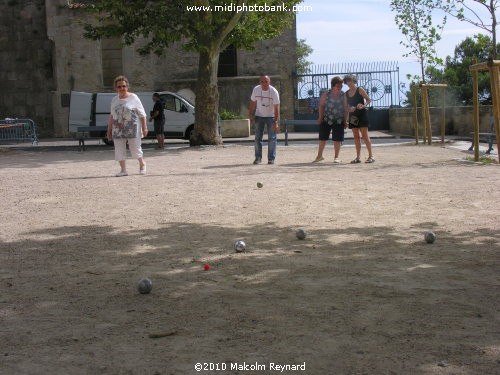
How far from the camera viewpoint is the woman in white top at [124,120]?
12.4 meters

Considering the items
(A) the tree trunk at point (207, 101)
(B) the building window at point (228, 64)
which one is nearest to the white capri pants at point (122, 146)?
(A) the tree trunk at point (207, 101)

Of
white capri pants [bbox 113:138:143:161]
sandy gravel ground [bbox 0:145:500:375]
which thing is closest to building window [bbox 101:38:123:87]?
white capri pants [bbox 113:138:143:161]

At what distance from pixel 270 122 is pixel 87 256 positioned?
8.71 m

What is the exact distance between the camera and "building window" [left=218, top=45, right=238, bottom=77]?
35062mm

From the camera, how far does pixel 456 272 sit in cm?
526

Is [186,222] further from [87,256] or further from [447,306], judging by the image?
[447,306]

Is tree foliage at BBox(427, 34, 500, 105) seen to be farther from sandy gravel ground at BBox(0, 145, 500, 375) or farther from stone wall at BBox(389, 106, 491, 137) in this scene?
sandy gravel ground at BBox(0, 145, 500, 375)

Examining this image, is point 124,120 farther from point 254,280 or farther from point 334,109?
point 254,280

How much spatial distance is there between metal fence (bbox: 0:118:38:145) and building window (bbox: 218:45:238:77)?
11.1 meters

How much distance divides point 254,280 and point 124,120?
25.7ft

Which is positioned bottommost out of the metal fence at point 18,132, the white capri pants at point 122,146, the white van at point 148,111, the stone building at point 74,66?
the white capri pants at point 122,146

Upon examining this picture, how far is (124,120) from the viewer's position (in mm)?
12477

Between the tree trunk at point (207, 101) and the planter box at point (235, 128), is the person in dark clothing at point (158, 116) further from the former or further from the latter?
the planter box at point (235, 128)

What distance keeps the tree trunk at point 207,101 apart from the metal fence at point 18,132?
6810mm
